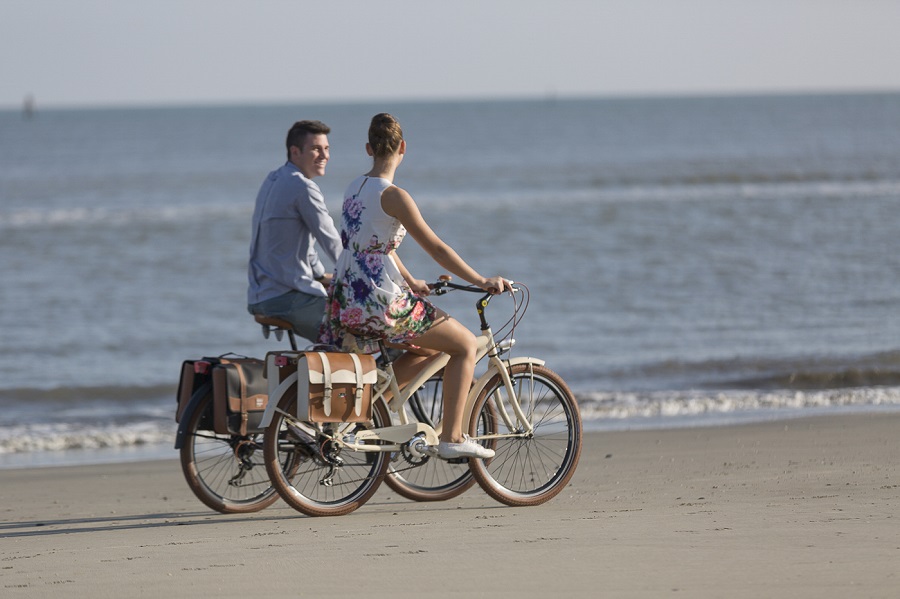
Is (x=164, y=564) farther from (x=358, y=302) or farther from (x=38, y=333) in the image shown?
(x=38, y=333)

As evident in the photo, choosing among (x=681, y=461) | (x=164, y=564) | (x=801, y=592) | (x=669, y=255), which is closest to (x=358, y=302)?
(x=164, y=564)

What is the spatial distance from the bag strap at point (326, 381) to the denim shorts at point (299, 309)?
19.0 inches

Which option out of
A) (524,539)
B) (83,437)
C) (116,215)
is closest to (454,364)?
(524,539)

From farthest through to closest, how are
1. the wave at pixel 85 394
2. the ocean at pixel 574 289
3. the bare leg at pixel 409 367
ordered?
1. the wave at pixel 85 394
2. the ocean at pixel 574 289
3. the bare leg at pixel 409 367

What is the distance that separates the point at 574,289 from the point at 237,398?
10579 mm

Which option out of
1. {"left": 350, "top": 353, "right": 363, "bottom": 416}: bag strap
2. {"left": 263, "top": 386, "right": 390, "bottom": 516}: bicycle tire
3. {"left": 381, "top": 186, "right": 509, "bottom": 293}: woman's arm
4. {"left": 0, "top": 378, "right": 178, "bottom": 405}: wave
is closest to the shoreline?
{"left": 0, "top": 378, "right": 178, "bottom": 405}: wave

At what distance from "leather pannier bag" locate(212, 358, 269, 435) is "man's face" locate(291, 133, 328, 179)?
1.09 meters

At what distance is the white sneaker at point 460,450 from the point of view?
17.4 feet

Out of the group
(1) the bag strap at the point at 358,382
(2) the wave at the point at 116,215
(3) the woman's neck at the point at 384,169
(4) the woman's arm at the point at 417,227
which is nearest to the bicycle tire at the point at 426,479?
(1) the bag strap at the point at 358,382

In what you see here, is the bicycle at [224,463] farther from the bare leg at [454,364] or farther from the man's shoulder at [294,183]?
the bare leg at [454,364]

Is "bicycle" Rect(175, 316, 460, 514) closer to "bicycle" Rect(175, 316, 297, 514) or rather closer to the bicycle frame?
"bicycle" Rect(175, 316, 297, 514)

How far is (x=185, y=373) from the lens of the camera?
536cm

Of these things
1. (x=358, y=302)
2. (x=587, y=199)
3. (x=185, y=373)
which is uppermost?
(x=587, y=199)

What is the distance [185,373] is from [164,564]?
1.10m
